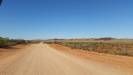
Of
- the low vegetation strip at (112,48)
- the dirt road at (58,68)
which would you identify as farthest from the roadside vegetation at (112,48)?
the dirt road at (58,68)

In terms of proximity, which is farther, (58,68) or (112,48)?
(112,48)

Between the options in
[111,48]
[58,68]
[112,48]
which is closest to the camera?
[58,68]

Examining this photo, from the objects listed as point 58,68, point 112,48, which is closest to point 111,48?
point 112,48

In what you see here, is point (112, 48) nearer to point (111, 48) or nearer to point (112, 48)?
point (112, 48)

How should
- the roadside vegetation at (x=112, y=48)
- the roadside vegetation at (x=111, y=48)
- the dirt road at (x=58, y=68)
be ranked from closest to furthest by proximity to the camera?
the dirt road at (x=58, y=68), the roadside vegetation at (x=112, y=48), the roadside vegetation at (x=111, y=48)

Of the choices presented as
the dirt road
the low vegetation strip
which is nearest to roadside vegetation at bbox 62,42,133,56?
the low vegetation strip

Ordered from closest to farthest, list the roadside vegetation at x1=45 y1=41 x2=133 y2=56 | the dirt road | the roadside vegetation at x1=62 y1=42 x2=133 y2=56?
the dirt road, the roadside vegetation at x1=62 y1=42 x2=133 y2=56, the roadside vegetation at x1=45 y1=41 x2=133 y2=56

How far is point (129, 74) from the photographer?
37.4 ft

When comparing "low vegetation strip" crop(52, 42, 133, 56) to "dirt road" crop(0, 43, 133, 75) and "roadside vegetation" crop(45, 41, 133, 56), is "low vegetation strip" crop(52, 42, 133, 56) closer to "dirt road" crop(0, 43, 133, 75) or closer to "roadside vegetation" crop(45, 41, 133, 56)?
"roadside vegetation" crop(45, 41, 133, 56)

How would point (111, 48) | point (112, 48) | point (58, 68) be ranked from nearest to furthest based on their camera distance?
point (58, 68) → point (111, 48) → point (112, 48)

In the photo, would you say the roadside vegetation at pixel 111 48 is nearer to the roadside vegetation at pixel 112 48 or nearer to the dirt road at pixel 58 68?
the roadside vegetation at pixel 112 48

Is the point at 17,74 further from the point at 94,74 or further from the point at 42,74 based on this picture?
the point at 94,74

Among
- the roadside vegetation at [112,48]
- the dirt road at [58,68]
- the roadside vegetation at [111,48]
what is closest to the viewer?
the dirt road at [58,68]

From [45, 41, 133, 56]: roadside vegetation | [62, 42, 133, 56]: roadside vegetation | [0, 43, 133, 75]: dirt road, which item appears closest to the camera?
[0, 43, 133, 75]: dirt road
